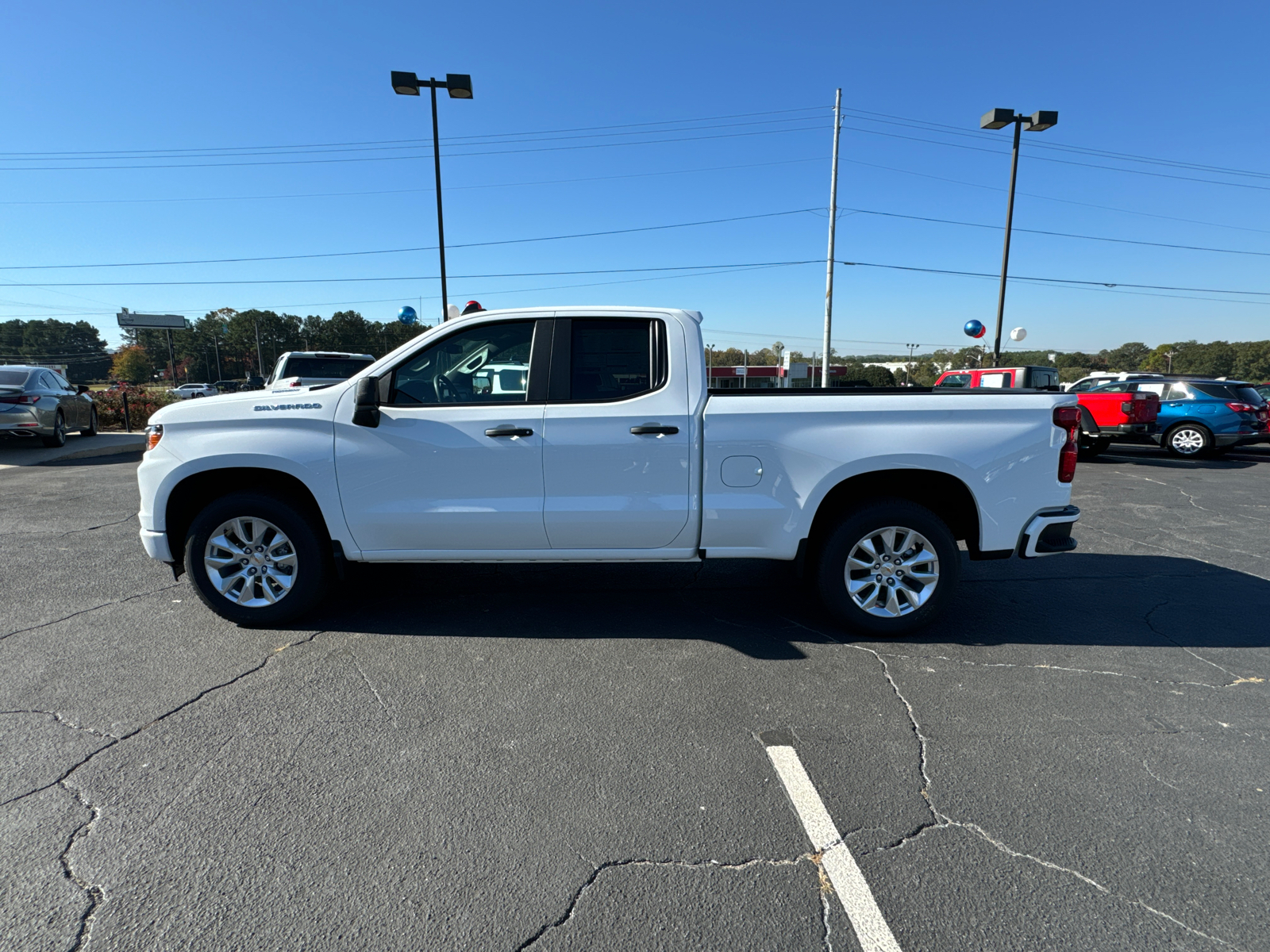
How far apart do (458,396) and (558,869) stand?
2.78 m

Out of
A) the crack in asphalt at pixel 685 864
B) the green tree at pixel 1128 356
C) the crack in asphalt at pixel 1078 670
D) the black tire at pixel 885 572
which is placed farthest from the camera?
the green tree at pixel 1128 356

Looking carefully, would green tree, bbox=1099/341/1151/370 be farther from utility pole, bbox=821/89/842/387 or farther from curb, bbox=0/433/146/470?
curb, bbox=0/433/146/470

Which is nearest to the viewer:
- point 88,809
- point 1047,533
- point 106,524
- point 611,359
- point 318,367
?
point 88,809

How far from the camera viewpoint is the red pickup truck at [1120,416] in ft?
43.1

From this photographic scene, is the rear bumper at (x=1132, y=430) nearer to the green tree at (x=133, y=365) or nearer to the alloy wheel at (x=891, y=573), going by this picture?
the alloy wheel at (x=891, y=573)

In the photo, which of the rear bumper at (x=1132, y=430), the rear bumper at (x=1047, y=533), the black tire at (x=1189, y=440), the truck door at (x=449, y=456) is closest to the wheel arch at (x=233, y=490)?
the truck door at (x=449, y=456)

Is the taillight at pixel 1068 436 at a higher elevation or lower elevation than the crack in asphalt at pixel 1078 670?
higher

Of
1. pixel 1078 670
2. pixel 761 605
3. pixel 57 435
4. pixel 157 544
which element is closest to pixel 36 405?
pixel 57 435

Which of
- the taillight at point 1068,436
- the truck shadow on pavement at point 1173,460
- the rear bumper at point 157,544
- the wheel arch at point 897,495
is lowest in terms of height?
the truck shadow on pavement at point 1173,460

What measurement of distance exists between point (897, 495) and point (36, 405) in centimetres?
1521

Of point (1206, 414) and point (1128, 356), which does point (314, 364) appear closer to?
point (1206, 414)

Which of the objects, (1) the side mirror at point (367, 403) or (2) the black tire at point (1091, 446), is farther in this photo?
(2) the black tire at point (1091, 446)

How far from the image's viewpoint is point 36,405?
12578 millimetres

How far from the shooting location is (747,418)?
13.3ft
